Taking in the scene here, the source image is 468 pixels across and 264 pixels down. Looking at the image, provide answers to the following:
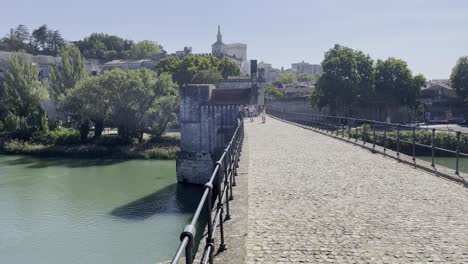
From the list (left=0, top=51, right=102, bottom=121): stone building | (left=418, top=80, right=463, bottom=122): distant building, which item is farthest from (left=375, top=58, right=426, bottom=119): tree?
(left=0, top=51, right=102, bottom=121): stone building

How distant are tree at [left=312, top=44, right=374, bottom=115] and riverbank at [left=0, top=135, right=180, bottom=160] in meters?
17.9

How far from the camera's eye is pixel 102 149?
36.1m

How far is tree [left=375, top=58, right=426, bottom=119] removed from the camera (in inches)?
1844

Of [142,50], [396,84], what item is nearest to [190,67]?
[396,84]

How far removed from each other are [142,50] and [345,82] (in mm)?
72458

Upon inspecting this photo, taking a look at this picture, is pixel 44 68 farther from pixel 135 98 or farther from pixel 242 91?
pixel 242 91

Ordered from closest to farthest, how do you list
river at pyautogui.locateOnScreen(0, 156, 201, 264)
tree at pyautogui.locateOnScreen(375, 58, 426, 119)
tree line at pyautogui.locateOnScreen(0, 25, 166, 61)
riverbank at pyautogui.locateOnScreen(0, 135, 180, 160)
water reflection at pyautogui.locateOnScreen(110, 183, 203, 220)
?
river at pyautogui.locateOnScreen(0, 156, 201, 264) → water reflection at pyautogui.locateOnScreen(110, 183, 203, 220) → riverbank at pyautogui.locateOnScreen(0, 135, 180, 160) → tree at pyautogui.locateOnScreen(375, 58, 426, 119) → tree line at pyautogui.locateOnScreen(0, 25, 166, 61)

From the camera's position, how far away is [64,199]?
21172 millimetres

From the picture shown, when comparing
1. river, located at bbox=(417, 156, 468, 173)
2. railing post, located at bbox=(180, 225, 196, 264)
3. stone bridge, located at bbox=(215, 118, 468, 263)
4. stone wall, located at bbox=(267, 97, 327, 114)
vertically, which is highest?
stone wall, located at bbox=(267, 97, 327, 114)

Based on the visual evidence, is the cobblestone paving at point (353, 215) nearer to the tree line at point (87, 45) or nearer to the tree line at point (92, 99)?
the tree line at point (92, 99)

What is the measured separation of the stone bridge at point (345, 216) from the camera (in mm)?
4922

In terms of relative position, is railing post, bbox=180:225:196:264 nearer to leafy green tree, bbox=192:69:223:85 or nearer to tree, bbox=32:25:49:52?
leafy green tree, bbox=192:69:223:85

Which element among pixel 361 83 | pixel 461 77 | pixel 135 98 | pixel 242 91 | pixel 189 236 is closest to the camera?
pixel 189 236

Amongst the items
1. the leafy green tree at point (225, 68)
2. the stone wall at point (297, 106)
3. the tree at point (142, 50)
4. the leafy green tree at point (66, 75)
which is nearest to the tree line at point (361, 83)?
the stone wall at point (297, 106)
